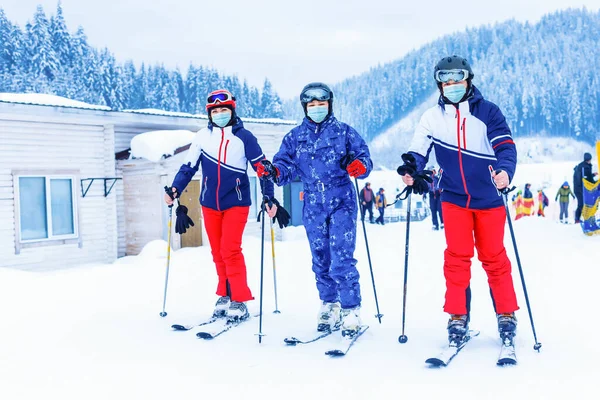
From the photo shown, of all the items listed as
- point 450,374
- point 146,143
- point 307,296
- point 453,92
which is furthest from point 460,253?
point 146,143

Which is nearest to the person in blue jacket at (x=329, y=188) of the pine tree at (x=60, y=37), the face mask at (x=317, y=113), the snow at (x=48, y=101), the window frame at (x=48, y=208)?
the face mask at (x=317, y=113)

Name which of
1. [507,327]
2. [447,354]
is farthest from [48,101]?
[507,327]

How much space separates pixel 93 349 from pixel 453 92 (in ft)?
10.9

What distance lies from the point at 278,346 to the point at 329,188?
128cm

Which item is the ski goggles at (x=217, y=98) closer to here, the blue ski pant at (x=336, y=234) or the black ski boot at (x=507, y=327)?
the blue ski pant at (x=336, y=234)

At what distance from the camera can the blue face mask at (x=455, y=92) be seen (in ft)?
12.6

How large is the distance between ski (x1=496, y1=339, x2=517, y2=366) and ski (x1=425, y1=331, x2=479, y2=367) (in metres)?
0.28

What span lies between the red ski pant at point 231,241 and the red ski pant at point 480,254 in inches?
76.8

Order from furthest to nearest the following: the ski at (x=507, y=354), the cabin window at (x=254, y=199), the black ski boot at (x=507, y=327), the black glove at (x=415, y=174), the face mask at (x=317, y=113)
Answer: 1. the cabin window at (x=254, y=199)
2. the face mask at (x=317, y=113)
3. the black glove at (x=415, y=174)
4. the black ski boot at (x=507, y=327)
5. the ski at (x=507, y=354)

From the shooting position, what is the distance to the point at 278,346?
414 centimetres

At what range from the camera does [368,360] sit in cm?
368

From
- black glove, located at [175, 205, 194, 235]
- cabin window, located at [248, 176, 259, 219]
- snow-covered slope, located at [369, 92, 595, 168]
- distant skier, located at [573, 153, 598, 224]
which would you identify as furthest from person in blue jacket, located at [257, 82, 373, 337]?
snow-covered slope, located at [369, 92, 595, 168]

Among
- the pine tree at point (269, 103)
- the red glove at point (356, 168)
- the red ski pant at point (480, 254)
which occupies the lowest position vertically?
the red ski pant at point (480, 254)

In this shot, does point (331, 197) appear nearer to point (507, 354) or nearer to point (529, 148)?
point (507, 354)
